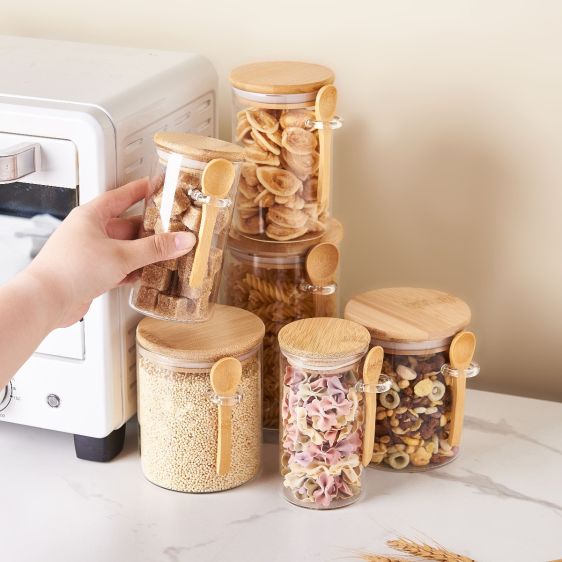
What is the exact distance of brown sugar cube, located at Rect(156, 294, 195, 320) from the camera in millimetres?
1015

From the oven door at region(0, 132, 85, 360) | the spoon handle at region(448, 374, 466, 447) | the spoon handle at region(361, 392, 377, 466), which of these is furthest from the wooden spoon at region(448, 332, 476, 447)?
the oven door at region(0, 132, 85, 360)

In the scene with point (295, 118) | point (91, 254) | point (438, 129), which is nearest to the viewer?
point (91, 254)

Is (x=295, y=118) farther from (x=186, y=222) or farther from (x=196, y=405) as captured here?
(x=196, y=405)

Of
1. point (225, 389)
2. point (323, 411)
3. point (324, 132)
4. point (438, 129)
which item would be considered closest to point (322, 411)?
point (323, 411)

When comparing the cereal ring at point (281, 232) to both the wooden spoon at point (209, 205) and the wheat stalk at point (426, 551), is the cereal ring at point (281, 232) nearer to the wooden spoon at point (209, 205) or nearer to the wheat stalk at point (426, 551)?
the wooden spoon at point (209, 205)

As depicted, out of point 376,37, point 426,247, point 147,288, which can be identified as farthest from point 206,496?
point 376,37

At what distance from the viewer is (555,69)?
3.93 feet

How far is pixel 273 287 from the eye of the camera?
3.72ft

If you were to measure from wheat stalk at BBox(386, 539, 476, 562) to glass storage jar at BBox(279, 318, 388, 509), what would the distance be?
0.09 metres

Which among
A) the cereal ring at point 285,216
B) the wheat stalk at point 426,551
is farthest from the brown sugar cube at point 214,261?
the wheat stalk at point 426,551

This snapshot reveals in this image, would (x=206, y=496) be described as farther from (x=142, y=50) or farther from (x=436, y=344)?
(x=142, y=50)

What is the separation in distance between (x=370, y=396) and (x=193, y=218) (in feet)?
0.87

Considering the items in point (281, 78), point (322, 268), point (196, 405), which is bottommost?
point (196, 405)

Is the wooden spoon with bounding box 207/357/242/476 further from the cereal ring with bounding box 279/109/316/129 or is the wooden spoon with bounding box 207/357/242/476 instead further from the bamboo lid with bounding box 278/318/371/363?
the cereal ring with bounding box 279/109/316/129
